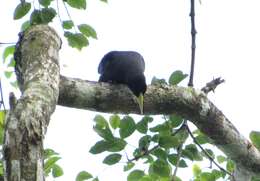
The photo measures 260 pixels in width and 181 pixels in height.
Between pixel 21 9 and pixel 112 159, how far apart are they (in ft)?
3.07

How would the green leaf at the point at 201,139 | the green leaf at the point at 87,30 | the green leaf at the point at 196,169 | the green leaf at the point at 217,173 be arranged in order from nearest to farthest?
the green leaf at the point at 87,30 < the green leaf at the point at 201,139 < the green leaf at the point at 217,173 < the green leaf at the point at 196,169

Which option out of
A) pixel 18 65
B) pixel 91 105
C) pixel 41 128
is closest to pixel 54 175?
pixel 91 105

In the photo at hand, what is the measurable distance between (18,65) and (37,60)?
33 centimetres

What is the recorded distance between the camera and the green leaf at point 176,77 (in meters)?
3.24

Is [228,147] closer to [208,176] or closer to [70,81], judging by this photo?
[208,176]

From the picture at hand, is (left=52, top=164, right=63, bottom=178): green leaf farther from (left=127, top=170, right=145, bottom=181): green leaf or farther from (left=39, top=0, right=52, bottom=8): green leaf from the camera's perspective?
(left=39, top=0, right=52, bottom=8): green leaf

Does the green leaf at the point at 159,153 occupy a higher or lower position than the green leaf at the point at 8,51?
lower

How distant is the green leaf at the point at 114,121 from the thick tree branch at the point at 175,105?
1.7 inches

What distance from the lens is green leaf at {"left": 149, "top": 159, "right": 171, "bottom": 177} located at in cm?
306

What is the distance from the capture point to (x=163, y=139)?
2.93m

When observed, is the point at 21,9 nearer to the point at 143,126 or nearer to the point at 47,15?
the point at 47,15

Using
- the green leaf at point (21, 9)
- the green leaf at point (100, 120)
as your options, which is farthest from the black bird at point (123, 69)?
the green leaf at point (21, 9)

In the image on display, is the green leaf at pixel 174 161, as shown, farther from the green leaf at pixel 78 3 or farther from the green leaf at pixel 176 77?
the green leaf at pixel 78 3

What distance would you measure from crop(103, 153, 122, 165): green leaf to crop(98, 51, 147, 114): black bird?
0.37 m
